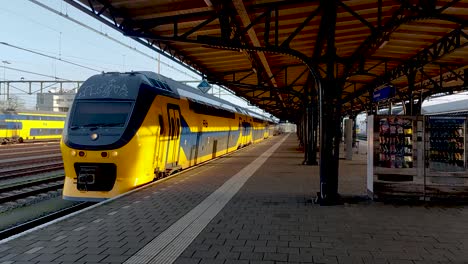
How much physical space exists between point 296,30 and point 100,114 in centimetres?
487

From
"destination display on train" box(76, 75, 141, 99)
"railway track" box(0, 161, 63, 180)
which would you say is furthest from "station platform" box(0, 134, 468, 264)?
"railway track" box(0, 161, 63, 180)

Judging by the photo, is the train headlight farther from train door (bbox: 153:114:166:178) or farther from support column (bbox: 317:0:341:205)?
support column (bbox: 317:0:341:205)

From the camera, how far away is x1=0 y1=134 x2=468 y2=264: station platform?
469 centimetres

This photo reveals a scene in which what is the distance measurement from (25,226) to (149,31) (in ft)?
15.6

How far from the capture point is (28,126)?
37.7 metres

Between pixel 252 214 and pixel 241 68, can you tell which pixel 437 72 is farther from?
pixel 252 214

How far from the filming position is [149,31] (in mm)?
9117

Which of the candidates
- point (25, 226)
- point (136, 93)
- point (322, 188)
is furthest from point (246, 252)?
point (136, 93)

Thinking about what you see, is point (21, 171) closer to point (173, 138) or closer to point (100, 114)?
point (173, 138)

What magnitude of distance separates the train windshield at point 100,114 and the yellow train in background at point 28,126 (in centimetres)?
2878

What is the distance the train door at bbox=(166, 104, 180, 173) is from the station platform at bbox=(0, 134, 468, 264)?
2.57m

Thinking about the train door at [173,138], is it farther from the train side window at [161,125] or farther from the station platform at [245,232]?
the station platform at [245,232]

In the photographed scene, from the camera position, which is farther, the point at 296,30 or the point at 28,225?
the point at 28,225

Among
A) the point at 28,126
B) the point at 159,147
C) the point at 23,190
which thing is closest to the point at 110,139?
the point at 159,147
